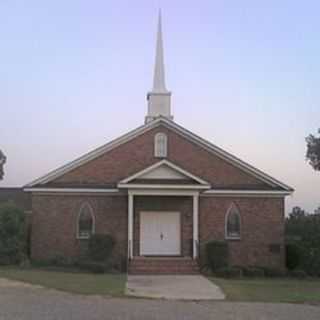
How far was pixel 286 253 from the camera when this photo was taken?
33.5 meters

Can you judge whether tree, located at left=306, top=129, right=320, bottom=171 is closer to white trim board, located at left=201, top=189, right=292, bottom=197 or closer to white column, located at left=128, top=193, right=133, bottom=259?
white trim board, located at left=201, top=189, right=292, bottom=197

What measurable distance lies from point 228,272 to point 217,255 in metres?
1.80

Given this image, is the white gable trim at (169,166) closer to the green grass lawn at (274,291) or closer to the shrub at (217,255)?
the shrub at (217,255)

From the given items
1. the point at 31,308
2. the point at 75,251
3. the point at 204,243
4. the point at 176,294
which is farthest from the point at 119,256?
the point at 31,308

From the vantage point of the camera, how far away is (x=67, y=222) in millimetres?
32125

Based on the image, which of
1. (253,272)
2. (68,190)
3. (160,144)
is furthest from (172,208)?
(253,272)

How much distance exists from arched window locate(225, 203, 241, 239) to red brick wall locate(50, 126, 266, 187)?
1304 mm

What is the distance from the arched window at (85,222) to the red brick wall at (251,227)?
528cm

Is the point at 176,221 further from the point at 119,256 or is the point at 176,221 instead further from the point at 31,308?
the point at 31,308

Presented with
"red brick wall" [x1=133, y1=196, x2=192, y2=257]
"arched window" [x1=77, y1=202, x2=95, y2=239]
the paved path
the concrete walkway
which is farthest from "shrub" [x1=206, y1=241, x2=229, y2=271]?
the paved path

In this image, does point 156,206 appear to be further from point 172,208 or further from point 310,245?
point 310,245

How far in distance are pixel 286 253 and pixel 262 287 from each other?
10.5 meters

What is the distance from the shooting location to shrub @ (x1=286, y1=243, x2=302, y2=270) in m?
32.0

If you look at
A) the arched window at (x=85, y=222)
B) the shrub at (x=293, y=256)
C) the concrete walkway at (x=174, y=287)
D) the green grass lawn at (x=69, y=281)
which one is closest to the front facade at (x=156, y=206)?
the arched window at (x=85, y=222)
